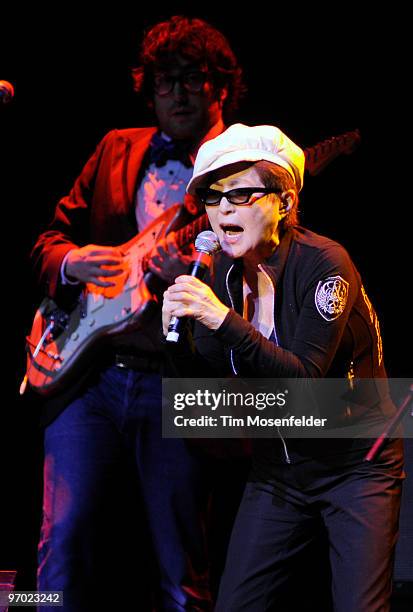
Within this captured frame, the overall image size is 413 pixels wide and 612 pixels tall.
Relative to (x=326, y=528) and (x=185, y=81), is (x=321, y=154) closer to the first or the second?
(x=185, y=81)

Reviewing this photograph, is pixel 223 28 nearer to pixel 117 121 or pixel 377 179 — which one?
pixel 117 121

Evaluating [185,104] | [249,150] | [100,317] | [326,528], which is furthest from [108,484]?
[185,104]

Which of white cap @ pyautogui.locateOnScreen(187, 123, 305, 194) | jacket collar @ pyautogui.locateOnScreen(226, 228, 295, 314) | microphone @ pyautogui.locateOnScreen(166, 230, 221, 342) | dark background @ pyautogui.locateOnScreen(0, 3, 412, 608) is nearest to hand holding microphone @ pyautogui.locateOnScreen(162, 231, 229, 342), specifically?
microphone @ pyautogui.locateOnScreen(166, 230, 221, 342)

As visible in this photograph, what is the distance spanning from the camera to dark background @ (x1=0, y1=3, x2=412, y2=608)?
401cm

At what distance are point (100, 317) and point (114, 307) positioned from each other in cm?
8

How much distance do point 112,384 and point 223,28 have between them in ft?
5.87

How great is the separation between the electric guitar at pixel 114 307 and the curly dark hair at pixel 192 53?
44 cm

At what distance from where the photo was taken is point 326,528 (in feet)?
8.86

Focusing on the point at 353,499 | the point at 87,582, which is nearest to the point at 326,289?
the point at 353,499

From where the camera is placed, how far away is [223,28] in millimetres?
4203

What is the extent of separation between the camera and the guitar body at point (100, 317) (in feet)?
11.6

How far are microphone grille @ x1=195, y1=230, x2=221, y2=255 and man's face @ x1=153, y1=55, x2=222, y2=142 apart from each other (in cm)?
96

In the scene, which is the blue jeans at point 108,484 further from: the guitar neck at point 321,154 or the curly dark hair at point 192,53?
the curly dark hair at point 192,53

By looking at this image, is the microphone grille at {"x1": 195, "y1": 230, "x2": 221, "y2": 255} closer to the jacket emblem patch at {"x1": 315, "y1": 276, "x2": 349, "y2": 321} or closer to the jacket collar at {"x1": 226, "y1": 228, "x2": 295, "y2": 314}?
the jacket collar at {"x1": 226, "y1": 228, "x2": 295, "y2": 314}
